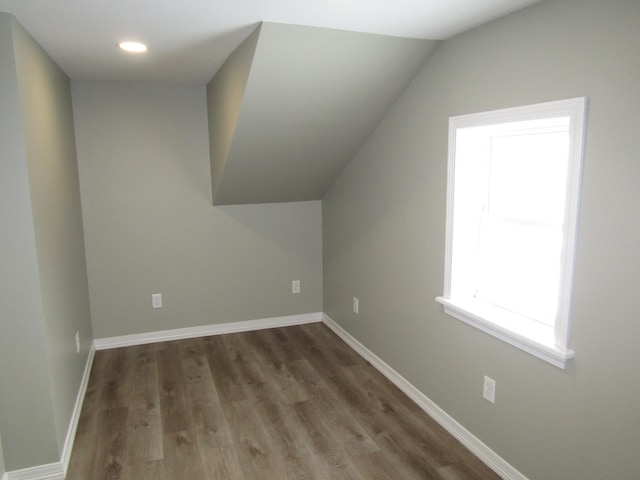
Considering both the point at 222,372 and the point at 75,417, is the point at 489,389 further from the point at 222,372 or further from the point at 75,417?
the point at 75,417

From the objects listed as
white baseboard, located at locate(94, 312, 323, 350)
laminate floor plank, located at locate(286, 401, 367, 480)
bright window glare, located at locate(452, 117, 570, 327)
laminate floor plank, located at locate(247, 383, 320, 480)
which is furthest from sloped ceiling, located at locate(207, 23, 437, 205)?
laminate floor plank, located at locate(286, 401, 367, 480)

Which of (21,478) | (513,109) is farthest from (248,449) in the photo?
(513,109)

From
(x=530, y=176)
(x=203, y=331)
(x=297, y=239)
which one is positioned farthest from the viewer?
(x=297, y=239)

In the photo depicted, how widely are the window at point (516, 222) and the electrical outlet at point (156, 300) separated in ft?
7.74

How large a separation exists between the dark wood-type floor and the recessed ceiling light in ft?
6.89

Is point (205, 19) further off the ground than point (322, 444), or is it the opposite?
point (205, 19)

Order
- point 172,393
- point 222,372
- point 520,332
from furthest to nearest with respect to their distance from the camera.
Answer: point 222,372 → point 172,393 → point 520,332

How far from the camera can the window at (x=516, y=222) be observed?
1.79m

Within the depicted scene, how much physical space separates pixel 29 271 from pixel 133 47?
1287mm

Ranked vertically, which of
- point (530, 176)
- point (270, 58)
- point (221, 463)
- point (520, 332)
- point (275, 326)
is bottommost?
point (221, 463)

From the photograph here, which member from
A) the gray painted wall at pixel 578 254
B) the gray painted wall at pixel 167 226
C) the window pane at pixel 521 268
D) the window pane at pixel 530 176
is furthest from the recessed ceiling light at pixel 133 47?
the window pane at pixel 521 268

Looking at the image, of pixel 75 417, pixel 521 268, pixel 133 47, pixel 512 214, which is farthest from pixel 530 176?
pixel 75 417

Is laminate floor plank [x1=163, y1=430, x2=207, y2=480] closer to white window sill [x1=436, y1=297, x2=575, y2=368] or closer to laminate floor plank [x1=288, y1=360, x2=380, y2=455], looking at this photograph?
laminate floor plank [x1=288, y1=360, x2=380, y2=455]

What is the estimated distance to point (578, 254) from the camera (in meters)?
1.72
